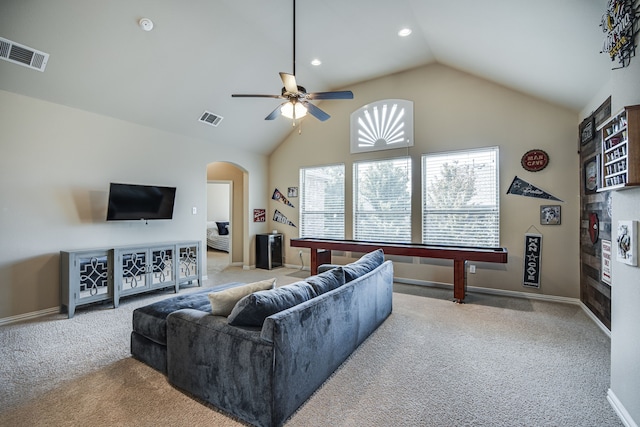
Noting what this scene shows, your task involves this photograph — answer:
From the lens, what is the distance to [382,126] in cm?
→ 548

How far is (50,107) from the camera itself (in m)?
3.66

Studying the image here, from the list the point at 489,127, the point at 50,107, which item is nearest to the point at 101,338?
the point at 50,107

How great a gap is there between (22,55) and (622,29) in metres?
5.26

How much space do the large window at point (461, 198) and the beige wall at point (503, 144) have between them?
121 millimetres

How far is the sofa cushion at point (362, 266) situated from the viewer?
8.92 ft

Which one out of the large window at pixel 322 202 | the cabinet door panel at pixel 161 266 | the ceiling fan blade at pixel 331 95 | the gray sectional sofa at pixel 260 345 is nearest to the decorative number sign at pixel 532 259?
the large window at pixel 322 202

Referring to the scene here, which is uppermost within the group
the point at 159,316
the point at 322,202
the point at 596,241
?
the point at 322,202

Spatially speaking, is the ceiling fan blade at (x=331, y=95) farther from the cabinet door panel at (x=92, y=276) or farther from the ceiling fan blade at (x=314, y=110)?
the cabinet door panel at (x=92, y=276)

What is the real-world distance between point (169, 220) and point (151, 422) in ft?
12.5

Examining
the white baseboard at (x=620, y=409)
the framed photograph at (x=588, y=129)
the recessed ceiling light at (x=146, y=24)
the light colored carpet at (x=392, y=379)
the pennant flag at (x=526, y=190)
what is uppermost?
the recessed ceiling light at (x=146, y=24)

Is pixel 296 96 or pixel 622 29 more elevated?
pixel 296 96

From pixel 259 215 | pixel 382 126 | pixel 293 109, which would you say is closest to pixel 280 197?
pixel 259 215

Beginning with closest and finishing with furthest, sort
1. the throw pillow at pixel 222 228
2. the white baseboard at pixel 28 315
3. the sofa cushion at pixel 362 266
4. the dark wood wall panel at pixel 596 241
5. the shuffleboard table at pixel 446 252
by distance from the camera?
the sofa cushion at pixel 362 266 → the dark wood wall panel at pixel 596 241 → the white baseboard at pixel 28 315 → the shuffleboard table at pixel 446 252 → the throw pillow at pixel 222 228

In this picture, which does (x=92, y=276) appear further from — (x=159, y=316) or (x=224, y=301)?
(x=224, y=301)
